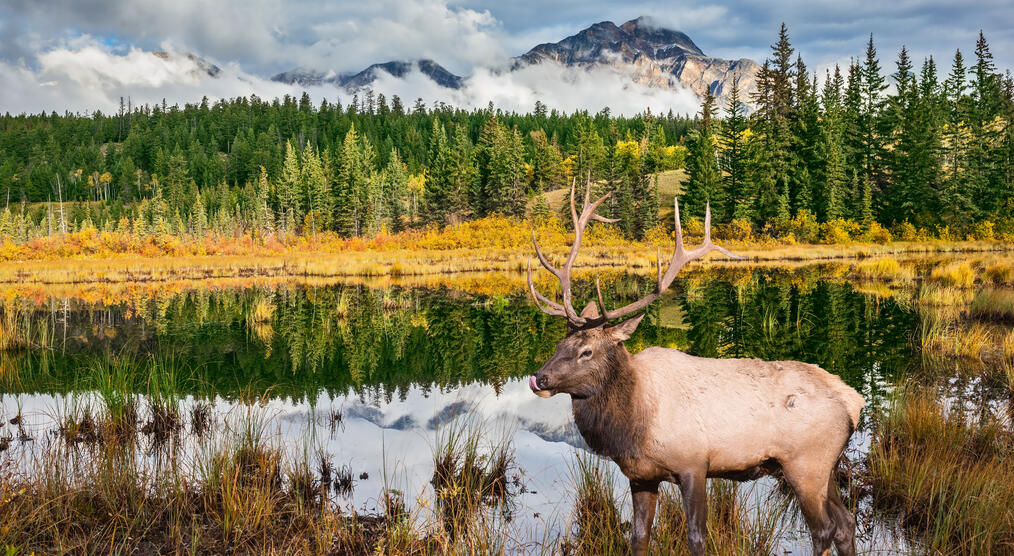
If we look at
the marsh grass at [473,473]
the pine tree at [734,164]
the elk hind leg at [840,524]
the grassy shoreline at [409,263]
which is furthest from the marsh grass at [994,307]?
the pine tree at [734,164]

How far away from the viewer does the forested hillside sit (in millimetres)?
49875

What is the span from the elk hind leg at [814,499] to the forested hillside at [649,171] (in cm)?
4838

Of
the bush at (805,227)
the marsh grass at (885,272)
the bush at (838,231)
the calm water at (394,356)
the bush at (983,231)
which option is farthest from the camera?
the bush at (805,227)

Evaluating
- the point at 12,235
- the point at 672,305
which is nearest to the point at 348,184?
the point at 12,235

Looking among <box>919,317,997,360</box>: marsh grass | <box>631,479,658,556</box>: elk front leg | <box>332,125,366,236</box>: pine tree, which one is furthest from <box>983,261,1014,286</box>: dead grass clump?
<box>332,125,366,236</box>: pine tree

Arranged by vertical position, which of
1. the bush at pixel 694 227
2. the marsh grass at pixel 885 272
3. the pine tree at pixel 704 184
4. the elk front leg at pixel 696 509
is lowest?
the elk front leg at pixel 696 509

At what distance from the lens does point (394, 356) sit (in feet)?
42.8

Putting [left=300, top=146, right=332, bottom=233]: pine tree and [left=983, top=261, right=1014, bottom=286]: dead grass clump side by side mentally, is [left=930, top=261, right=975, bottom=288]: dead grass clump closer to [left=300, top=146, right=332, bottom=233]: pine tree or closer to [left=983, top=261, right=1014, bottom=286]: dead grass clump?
[left=983, top=261, right=1014, bottom=286]: dead grass clump

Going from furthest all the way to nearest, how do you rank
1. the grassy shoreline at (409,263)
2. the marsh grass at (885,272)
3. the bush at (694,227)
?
the bush at (694,227)
the grassy shoreline at (409,263)
the marsh grass at (885,272)

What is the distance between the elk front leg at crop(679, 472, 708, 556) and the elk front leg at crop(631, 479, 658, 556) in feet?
0.90

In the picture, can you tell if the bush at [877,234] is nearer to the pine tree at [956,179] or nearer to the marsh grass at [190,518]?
the pine tree at [956,179]

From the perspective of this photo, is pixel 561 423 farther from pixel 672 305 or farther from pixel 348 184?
pixel 348 184

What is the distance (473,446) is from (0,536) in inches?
138

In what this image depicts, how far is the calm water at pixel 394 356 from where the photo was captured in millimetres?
6836
